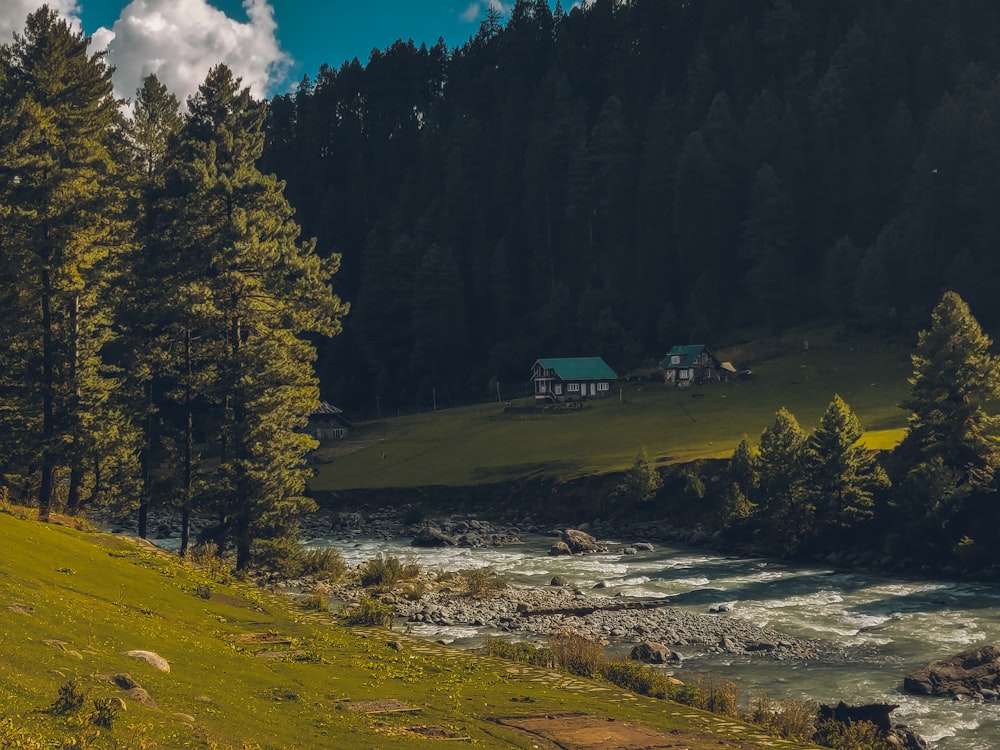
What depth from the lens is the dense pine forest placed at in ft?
424

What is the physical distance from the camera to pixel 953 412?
62.5 meters

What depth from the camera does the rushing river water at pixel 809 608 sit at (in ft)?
105

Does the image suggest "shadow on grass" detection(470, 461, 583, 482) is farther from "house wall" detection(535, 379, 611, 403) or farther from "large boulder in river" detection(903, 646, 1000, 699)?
"large boulder in river" detection(903, 646, 1000, 699)

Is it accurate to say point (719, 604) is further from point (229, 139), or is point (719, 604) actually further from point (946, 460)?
point (229, 139)

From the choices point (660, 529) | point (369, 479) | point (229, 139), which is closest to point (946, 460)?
point (660, 529)

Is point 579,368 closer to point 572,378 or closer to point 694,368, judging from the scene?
point 572,378

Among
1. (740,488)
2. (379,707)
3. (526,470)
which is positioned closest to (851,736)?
(379,707)

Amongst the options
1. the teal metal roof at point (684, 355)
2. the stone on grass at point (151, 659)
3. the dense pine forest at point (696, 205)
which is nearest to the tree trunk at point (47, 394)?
the stone on grass at point (151, 659)

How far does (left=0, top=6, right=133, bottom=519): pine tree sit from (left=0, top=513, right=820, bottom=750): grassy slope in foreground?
1296cm

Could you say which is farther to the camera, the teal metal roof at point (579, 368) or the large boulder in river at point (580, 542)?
the teal metal roof at point (579, 368)

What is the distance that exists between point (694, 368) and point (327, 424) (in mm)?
46081

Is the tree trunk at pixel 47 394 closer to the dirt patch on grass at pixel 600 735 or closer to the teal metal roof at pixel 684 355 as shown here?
the dirt patch on grass at pixel 600 735

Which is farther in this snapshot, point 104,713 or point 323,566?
point 323,566

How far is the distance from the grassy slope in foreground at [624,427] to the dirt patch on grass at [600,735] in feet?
197
